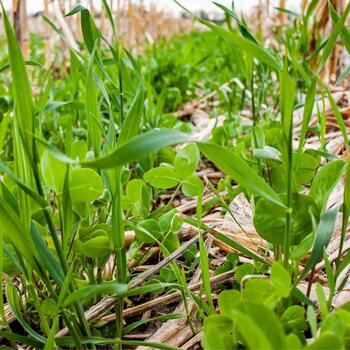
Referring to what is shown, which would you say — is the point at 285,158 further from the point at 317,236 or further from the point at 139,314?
the point at 139,314

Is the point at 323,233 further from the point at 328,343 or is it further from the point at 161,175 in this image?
the point at 161,175

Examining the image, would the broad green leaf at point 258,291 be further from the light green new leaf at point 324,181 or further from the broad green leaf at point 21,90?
the broad green leaf at point 21,90

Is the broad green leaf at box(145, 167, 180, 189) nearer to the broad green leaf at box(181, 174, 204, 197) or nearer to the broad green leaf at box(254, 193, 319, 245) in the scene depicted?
the broad green leaf at box(181, 174, 204, 197)

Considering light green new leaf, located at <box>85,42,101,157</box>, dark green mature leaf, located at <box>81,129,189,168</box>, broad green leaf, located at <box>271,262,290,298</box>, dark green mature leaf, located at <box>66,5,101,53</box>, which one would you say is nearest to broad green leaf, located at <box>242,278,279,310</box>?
broad green leaf, located at <box>271,262,290,298</box>

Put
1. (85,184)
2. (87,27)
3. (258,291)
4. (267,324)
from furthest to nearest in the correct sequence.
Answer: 1. (87,27)
2. (85,184)
3. (258,291)
4. (267,324)

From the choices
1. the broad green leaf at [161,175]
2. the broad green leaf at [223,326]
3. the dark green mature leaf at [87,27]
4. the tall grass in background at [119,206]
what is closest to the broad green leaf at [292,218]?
the tall grass in background at [119,206]

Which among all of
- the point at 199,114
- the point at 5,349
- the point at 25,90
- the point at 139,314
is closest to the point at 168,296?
the point at 139,314

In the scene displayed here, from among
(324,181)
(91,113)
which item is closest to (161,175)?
(91,113)
